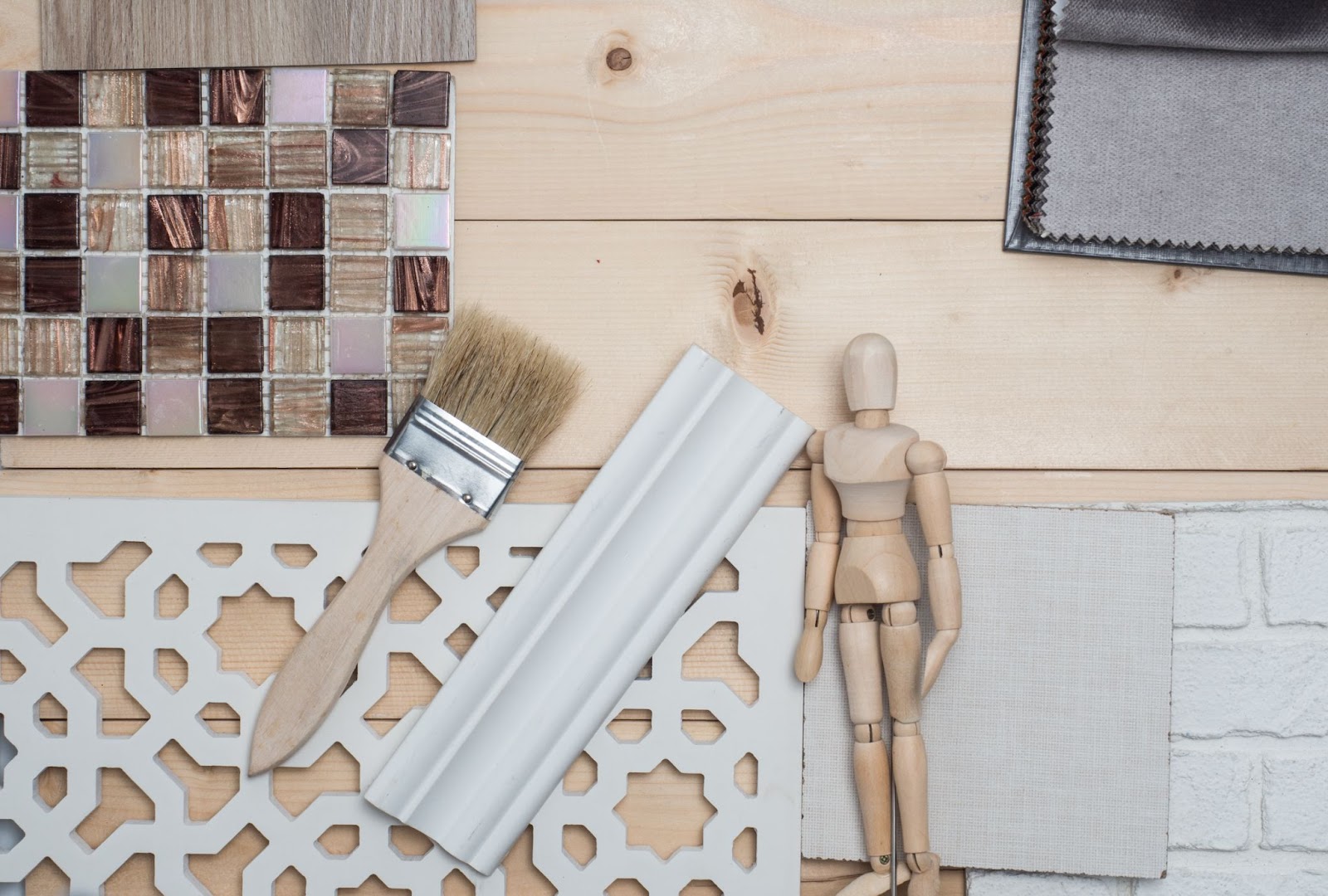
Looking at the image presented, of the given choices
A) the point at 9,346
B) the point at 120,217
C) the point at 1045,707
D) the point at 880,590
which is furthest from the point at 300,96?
the point at 1045,707

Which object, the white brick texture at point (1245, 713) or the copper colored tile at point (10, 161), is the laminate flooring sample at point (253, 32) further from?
the white brick texture at point (1245, 713)

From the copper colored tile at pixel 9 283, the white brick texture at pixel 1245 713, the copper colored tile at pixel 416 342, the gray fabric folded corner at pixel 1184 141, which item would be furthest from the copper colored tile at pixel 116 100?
the white brick texture at pixel 1245 713

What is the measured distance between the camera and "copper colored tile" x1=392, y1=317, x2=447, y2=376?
602mm

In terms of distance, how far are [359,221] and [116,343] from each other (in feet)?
0.59

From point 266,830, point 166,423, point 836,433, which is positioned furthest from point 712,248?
point 266,830

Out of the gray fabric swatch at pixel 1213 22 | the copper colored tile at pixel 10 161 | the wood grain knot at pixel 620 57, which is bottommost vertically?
the copper colored tile at pixel 10 161

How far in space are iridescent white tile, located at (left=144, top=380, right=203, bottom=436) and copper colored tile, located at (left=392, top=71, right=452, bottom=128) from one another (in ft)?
0.73

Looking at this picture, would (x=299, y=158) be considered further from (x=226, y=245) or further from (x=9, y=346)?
(x=9, y=346)

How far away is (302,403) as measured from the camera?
605 mm

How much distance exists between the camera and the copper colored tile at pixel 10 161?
0.60 meters

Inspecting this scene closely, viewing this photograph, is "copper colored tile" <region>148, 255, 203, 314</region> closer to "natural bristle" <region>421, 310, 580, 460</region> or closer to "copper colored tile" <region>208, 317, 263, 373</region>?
"copper colored tile" <region>208, 317, 263, 373</region>

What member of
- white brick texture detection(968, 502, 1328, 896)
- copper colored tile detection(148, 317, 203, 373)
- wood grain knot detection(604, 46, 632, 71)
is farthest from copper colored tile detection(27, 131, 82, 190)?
white brick texture detection(968, 502, 1328, 896)

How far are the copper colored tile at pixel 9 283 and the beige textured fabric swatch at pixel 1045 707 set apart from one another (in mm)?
586

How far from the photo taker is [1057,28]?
57 centimetres
